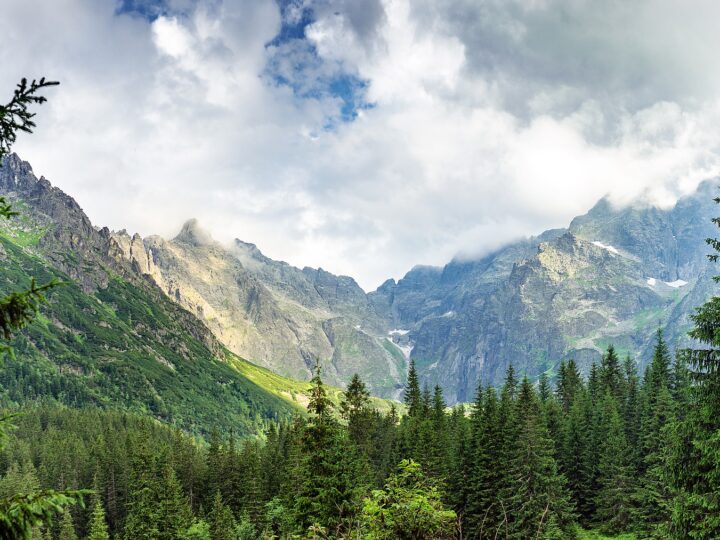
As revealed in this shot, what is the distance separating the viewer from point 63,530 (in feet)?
239

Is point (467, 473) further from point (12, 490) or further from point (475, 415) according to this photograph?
point (12, 490)

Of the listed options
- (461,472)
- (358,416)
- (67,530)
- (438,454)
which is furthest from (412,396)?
(67,530)

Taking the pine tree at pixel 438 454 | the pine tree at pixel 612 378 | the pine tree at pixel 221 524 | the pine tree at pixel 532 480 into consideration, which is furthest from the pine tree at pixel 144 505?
the pine tree at pixel 612 378

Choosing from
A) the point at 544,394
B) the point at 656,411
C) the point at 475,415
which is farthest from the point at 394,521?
the point at 544,394

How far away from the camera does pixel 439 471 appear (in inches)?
2311

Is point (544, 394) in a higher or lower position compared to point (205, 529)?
higher

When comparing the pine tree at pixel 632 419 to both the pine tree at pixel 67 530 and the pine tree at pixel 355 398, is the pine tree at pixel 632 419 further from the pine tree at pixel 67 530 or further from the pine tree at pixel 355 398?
the pine tree at pixel 67 530

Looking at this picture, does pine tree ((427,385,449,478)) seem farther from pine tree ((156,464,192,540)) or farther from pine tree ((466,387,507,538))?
pine tree ((156,464,192,540))

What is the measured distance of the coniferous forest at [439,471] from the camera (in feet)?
34.7

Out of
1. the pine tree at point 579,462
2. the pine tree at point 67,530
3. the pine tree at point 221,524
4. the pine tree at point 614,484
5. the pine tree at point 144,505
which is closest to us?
the pine tree at point 614,484

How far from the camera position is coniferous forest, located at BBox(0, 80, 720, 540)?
10578 mm

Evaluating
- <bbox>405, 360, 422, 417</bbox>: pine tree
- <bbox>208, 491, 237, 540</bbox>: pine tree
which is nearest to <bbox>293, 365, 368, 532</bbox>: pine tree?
<bbox>208, 491, 237, 540</bbox>: pine tree

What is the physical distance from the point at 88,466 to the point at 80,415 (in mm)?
75596

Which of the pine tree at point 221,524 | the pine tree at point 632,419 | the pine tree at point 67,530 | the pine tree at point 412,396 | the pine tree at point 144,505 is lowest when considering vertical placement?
the pine tree at point 67,530
